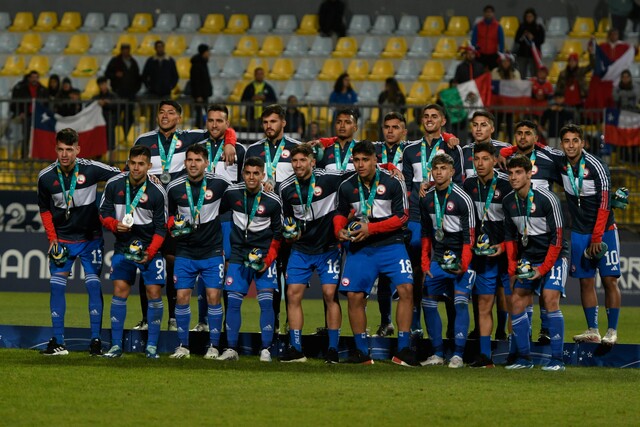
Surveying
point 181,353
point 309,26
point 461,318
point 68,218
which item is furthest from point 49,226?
point 309,26

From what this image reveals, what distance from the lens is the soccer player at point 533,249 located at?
1111 centimetres

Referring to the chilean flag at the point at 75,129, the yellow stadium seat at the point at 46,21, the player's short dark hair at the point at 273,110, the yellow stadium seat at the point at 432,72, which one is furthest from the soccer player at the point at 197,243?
the yellow stadium seat at the point at 46,21

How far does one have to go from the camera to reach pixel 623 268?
18172 mm

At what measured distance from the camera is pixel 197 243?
38.4 ft

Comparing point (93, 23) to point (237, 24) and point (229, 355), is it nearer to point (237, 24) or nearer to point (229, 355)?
point (237, 24)

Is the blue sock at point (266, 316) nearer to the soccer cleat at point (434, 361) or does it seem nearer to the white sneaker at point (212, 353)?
the white sneaker at point (212, 353)

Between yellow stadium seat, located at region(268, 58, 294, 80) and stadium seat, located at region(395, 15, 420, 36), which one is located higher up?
stadium seat, located at region(395, 15, 420, 36)

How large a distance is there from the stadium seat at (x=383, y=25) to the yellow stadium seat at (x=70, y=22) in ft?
21.4

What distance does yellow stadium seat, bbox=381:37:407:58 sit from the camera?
24391mm

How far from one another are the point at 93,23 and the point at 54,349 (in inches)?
621

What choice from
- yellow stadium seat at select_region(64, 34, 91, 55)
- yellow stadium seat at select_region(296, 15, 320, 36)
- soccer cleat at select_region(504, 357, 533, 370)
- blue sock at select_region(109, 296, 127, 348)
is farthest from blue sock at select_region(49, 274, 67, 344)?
yellow stadium seat at select_region(64, 34, 91, 55)

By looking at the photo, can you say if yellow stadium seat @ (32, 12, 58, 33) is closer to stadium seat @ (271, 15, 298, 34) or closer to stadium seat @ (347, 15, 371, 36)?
stadium seat @ (271, 15, 298, 34)

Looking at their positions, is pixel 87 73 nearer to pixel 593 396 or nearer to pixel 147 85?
pixel 147 85

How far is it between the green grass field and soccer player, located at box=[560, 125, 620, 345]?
41.4 inches
